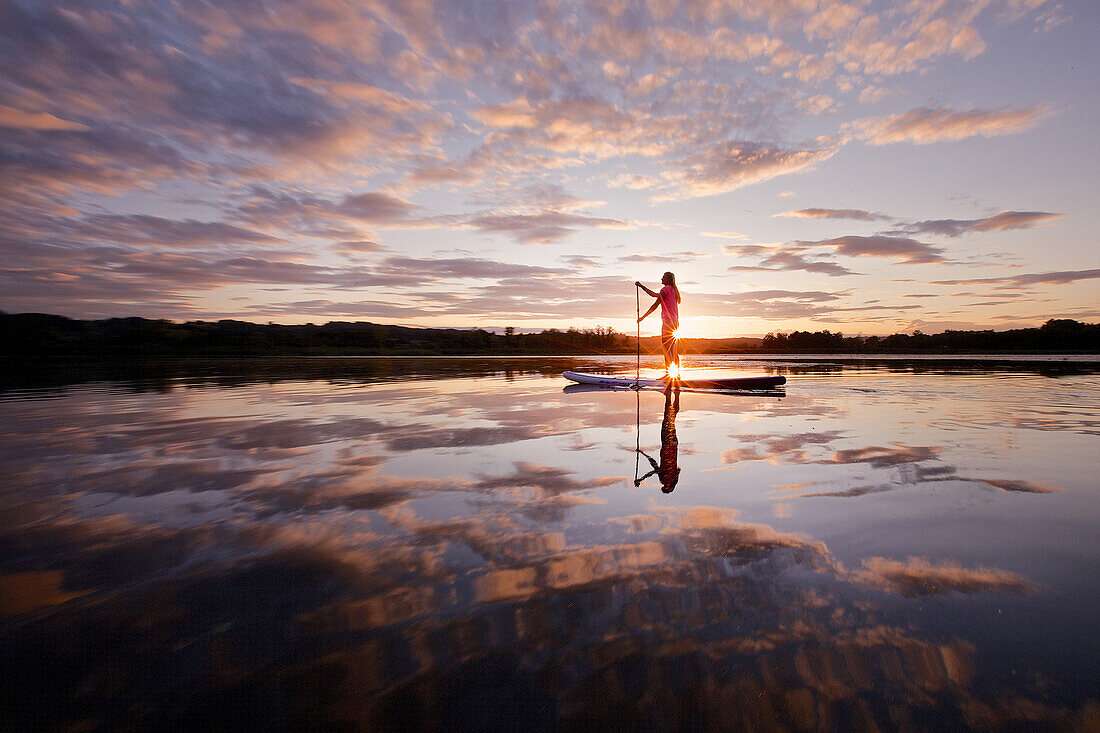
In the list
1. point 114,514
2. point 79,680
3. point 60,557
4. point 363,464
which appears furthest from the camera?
point 363,464

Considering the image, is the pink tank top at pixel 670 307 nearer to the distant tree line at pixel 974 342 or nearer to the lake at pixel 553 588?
the lake at pixel 553 588

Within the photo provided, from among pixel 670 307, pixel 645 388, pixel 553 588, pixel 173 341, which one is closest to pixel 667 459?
pixel 553 588

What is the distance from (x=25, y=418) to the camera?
34.8 ft

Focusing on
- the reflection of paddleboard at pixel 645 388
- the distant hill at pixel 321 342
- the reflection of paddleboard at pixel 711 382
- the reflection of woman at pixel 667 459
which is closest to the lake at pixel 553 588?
the reflection of woman at pixel 667 459

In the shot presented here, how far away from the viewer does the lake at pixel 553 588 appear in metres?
2.20

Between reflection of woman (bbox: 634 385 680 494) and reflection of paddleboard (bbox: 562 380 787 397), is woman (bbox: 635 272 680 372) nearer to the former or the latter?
reflection of paddleboard (bbox: 562 380 787 397)

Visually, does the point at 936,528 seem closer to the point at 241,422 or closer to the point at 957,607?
the point at 957,607

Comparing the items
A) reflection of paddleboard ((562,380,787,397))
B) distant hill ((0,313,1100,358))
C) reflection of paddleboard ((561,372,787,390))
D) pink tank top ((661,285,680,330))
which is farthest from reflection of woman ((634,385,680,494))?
distant hill ((0,313,1100,358))

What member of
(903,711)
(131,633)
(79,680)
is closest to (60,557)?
(131,633)

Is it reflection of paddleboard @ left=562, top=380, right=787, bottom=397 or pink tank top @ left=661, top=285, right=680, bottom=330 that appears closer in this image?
pink tank top @ left=661, top=285, right=680, bottom=330

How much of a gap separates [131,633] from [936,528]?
627cm

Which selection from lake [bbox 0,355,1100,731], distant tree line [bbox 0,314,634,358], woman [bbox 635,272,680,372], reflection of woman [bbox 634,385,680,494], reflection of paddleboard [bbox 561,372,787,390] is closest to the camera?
lake [bbox 0,355,1100,731]

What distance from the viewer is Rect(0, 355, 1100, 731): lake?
2201 millimetres

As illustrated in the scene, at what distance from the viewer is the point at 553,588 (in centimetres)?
325
